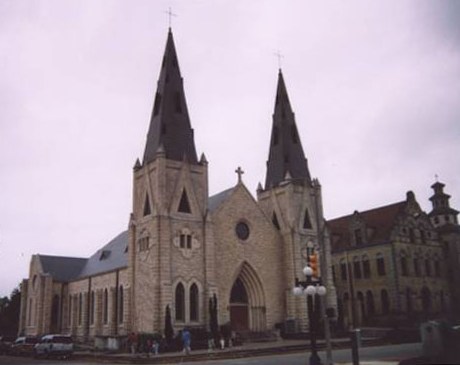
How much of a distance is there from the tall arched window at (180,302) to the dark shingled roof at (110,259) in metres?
10.0

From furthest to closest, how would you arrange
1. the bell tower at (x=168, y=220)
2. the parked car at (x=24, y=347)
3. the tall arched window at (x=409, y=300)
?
the tall arched window at (x=409, y=300) < the parked car at (x=24, y=347) < the bell tower at (x=168, y=220)

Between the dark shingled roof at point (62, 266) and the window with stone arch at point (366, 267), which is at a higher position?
the dark shingled roof at point (62, 266)

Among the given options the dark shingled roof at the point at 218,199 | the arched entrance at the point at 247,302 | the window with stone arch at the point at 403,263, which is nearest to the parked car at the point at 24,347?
the arched entrance at the point at 247,302

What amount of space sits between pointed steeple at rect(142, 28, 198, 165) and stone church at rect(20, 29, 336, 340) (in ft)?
0.31

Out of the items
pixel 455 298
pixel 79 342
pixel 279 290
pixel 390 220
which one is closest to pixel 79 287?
pixel 79 342

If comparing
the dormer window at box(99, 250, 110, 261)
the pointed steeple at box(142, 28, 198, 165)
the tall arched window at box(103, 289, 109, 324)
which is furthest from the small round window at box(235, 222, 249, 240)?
the dormer window at box(99, 250, 110, 261)

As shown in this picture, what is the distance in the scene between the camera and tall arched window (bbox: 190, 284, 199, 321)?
40.8m

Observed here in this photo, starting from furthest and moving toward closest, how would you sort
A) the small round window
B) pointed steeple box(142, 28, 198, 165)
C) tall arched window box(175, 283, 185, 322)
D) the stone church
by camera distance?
the small round window < pointed steeple box(142, 28, 198, 165) < the stone church < tall arched window box(175, 283, 185, 322)

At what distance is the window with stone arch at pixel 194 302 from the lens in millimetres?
40806

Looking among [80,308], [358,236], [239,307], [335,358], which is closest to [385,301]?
[358,236]

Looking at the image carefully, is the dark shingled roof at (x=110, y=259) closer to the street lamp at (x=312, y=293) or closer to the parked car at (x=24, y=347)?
the parked car at (x=24, y=347)

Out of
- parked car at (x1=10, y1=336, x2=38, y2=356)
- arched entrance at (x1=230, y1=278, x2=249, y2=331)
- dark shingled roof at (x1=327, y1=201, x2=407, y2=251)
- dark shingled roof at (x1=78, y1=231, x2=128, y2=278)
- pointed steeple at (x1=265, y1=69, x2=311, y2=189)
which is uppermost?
pointed steeple at (x1=265, y1=69, x2=311, y2=189)

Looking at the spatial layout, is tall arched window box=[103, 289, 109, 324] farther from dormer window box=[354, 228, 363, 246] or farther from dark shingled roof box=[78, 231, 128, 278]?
dormer window box=[354, 228, 363, 246]

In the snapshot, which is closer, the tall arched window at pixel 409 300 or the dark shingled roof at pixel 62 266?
the tall arched window at pixel 409 300
